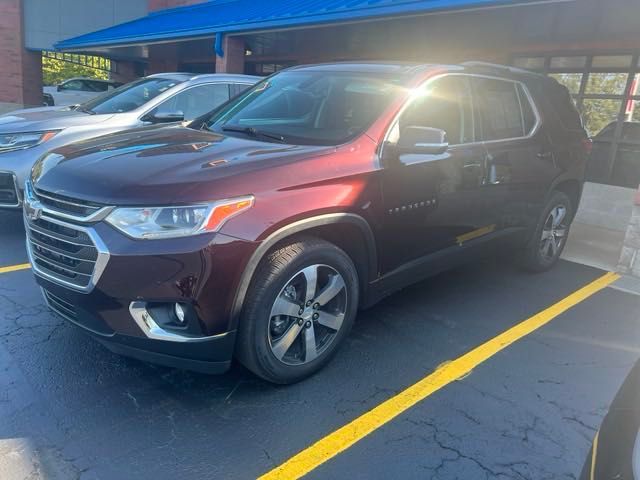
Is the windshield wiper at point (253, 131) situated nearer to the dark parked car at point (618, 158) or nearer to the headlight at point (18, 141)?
the headlight at point (18, 141)

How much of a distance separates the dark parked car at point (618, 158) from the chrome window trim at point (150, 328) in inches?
292

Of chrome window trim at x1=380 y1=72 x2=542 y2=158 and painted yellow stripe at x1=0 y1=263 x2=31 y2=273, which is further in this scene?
painted yellow stripe at x1=0 y1=263 x2=31 y2=273

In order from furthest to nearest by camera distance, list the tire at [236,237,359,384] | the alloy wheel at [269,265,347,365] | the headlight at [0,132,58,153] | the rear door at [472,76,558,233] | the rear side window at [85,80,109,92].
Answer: the rear side window at [85,80,109,92] < the headlight at [0,132,58,153] < the rear door at [472,76,558,233] < the alloy wheel at [269,265,347,365] < the tire at [236,237,359,384]

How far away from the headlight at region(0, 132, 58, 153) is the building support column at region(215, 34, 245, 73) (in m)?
7.21

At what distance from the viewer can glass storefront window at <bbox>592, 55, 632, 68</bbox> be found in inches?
306

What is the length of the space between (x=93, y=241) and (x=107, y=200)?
0.68 feet

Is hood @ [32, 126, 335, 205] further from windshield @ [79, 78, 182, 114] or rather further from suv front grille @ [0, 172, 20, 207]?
windshield @ [79, 78, 182, 114]

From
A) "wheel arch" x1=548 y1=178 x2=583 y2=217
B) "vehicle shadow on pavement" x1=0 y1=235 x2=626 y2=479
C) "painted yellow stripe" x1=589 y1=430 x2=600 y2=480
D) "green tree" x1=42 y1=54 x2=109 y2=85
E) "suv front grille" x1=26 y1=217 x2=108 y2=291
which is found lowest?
"vehicle shadow on pavement" x1=0 y1=235 x2=626 y2=479

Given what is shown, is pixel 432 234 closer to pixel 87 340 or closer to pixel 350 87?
pixel 350 87

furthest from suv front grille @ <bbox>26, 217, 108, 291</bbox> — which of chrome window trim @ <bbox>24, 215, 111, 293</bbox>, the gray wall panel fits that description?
the gray wall panel

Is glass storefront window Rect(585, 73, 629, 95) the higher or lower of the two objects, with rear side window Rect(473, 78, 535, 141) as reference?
higher

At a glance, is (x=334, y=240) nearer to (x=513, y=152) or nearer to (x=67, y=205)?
(x=67, y=205)

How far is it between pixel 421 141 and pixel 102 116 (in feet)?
13.9

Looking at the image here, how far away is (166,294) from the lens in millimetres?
2512
